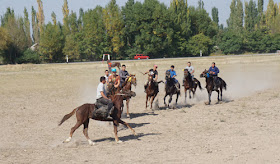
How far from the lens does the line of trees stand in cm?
6234

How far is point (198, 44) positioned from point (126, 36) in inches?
634

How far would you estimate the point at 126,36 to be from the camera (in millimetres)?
69562

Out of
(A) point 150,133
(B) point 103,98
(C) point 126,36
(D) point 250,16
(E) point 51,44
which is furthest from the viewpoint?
(D) point 250,16

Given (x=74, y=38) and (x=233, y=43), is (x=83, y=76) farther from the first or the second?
(x=233, y=43)

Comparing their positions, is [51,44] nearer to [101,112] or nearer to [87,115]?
[87,115]

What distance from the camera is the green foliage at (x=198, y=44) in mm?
72188

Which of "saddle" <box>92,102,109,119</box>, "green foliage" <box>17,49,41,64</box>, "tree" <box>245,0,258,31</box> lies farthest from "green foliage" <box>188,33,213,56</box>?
"saddle" <box>92,102,109,119</box>

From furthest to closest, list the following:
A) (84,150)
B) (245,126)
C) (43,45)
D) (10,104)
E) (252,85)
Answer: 1. (43,45)
2. (252,85)
3. (10,104)
4. (245,126)
5. (84,150)

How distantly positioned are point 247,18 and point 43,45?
56.0 meters

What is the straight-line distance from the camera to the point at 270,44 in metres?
78.1

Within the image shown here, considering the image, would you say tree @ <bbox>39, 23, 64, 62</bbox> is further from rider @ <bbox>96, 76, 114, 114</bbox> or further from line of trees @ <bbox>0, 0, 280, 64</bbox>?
rider @ <bbox>96, 76, 114, 114</bbox>

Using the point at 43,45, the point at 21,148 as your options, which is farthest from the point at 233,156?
the point at 43,45

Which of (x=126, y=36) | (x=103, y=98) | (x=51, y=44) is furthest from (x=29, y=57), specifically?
(x=103, y=98)

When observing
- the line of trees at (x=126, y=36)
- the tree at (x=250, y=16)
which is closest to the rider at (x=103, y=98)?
the line of trees at (x=126, y=36)
